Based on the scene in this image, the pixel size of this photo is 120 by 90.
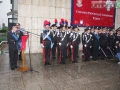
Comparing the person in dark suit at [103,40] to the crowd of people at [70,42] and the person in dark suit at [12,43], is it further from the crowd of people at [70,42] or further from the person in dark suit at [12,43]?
the person in dark suit at [12,43]

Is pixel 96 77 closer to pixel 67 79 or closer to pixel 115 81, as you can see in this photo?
pixel 115 81

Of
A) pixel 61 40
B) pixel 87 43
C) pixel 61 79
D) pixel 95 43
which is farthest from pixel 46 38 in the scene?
pixel 95 43

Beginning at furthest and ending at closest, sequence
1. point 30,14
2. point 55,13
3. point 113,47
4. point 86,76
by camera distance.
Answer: point 55,13 → point 30,14 → point 113,47 → point 86,76

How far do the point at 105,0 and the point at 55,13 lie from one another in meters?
4.72

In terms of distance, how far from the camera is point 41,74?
582cm

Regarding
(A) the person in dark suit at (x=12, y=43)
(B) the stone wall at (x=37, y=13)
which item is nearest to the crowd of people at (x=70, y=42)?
(A) the person in dark suit at (x=12, y=43)

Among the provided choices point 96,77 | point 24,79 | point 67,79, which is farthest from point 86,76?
point 24,79

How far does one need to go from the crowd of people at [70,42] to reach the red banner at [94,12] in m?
3.03

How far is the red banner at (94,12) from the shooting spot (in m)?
11.6

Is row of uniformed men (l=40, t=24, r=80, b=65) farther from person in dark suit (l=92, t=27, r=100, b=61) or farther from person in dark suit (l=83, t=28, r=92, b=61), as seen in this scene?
person in dark suit (l=92, t=27, r=100, b=61)

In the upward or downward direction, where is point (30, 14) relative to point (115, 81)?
→ upward

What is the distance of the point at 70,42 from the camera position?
26.5ft

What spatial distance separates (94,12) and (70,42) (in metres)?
5.41

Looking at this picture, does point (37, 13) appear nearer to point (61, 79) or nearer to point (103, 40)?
point (103, 40)
